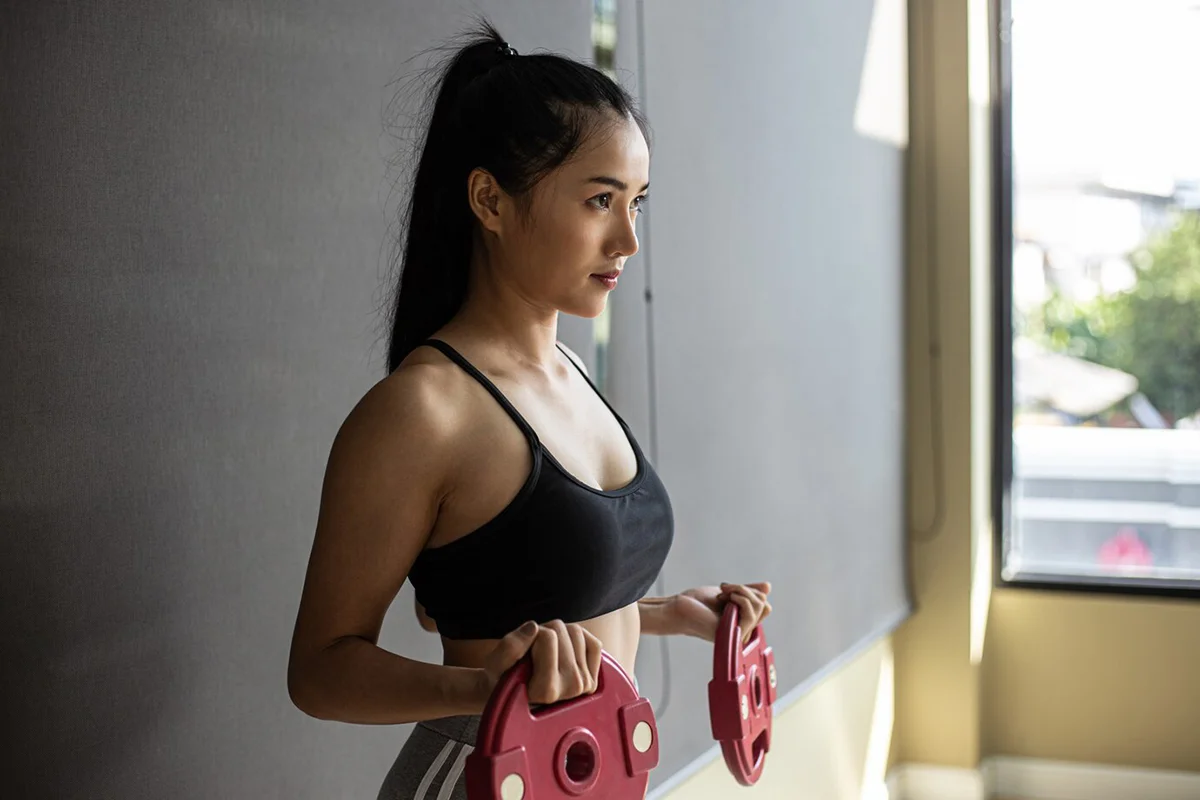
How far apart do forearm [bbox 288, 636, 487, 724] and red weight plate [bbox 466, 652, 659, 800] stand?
0.18 feet

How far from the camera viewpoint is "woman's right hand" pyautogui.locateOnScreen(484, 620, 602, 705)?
0.91 metres

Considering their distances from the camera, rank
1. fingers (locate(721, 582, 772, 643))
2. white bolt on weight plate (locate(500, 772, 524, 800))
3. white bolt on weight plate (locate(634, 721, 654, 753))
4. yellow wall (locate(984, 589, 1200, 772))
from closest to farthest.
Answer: white bolt on weight plate (locate(500, 772, 524, 800)) < white bolt on weight plate (locate(634, 721, 654, 753)) < fingers (locate(721, 582, 772, 643)) < yellow wall (locate(984, 589, 1200, 772))

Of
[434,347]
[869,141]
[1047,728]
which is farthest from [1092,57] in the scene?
[434,347]

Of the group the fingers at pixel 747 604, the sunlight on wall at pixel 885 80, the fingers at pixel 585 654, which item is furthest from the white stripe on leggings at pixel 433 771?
the sunlight on wall at pixel 885 80

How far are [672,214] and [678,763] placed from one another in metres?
0.95

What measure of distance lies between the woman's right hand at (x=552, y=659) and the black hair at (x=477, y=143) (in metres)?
0.36

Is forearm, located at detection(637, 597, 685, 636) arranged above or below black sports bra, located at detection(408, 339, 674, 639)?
below

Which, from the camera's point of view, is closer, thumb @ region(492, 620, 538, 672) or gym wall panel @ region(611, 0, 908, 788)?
thumb @ region(492, 620, 538, 672)

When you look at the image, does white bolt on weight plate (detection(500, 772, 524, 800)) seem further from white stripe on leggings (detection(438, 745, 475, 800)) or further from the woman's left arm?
the woman's left arm

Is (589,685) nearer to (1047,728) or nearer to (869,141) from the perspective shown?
(869,141)

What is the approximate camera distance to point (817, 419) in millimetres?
2916

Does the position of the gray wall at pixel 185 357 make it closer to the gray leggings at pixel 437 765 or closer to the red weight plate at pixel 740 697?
the gray leggings at pixel 437 765

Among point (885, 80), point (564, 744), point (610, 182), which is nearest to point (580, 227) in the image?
point (610, 182)

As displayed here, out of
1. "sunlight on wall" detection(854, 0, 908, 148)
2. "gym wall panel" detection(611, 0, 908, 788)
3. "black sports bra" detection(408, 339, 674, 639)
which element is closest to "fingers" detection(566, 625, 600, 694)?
"black sports bra" detection(408, 339, 674, 639)
